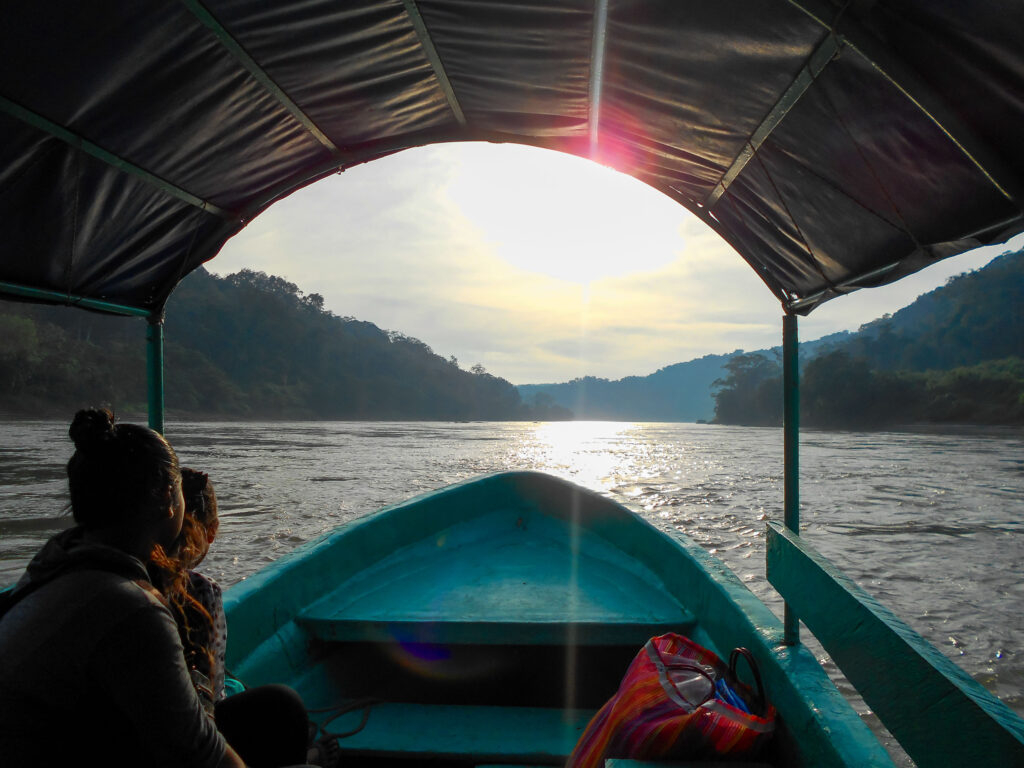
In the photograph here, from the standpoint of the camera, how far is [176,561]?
3.98 ft

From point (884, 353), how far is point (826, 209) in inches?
3107

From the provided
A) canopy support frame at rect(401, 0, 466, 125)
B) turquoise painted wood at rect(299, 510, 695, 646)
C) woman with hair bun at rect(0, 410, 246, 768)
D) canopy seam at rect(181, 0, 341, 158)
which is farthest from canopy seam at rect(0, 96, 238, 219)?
turquoise painted wood at rect(299, 510, 695, 646)

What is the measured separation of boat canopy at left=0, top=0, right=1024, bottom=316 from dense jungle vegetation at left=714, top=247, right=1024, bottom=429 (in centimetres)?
5260

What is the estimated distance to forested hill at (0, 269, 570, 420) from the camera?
151 ft

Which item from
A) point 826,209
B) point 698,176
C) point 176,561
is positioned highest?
point 698,176

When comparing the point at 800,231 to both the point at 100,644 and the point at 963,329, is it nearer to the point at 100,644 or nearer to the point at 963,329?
the point at 100,644

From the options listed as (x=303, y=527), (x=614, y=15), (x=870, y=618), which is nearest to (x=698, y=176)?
(x=614, y=15)

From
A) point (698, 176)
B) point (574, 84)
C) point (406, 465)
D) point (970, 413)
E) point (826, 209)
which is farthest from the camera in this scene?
point (970, 413)

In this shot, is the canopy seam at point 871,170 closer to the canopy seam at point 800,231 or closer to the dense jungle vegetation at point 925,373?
the canopy seam at point 800,231

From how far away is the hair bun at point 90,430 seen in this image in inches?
40.2

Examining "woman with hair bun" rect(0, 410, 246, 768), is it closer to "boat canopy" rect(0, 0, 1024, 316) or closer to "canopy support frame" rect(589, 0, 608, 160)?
"boat canopy" rect(0, 0, 1024, 316)

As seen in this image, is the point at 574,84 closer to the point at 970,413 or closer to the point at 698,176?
the point at 698,176

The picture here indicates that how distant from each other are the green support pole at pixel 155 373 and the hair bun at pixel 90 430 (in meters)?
2.09

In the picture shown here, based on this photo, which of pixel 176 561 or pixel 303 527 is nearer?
pixel 176 561
